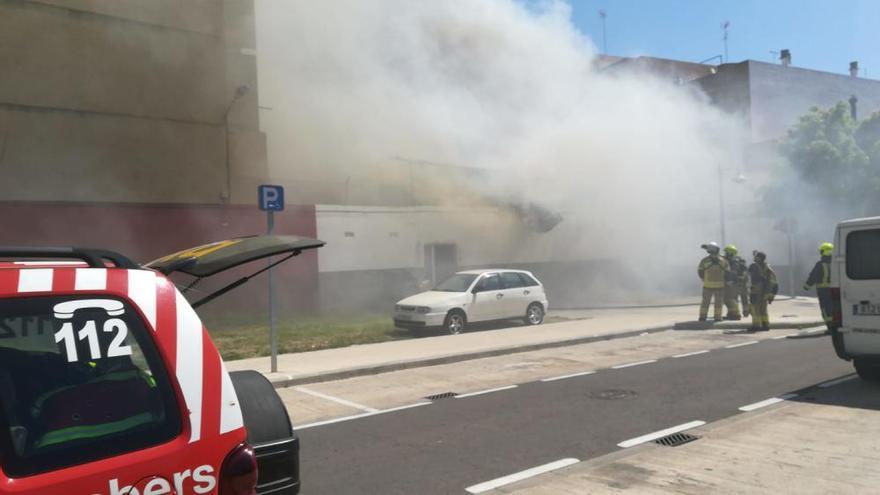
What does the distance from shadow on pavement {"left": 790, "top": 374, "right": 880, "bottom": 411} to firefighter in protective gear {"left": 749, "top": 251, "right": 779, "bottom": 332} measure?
4676 mm

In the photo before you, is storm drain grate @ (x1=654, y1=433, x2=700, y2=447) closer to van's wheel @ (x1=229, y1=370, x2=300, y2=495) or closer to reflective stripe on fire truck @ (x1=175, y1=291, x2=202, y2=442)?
van's wheel @ (x1=229, y1=370, x2=300, y2=495)

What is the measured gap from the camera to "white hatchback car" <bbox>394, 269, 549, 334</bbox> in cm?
1152

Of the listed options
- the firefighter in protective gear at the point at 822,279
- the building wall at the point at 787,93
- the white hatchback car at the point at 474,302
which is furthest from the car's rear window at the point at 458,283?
the building wall at the point at 787,93

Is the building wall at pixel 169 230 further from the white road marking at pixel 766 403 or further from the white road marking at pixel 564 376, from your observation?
the white road marking at pixel 766 403

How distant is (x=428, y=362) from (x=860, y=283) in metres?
5.10

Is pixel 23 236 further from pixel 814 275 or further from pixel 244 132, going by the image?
pixel 814 275

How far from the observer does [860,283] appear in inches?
251

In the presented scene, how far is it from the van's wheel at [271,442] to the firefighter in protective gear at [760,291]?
35.2 ft

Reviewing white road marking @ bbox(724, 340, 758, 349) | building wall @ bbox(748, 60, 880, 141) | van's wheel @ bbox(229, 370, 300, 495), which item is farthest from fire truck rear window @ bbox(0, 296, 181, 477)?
building wall @ bbox(748, 60, 880, 141)

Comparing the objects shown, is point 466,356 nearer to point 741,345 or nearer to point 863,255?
point 741,345

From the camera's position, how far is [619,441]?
484cm

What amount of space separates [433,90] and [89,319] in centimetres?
1526

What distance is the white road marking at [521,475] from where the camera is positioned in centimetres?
391

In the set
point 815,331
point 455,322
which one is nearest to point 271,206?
point 455,322
